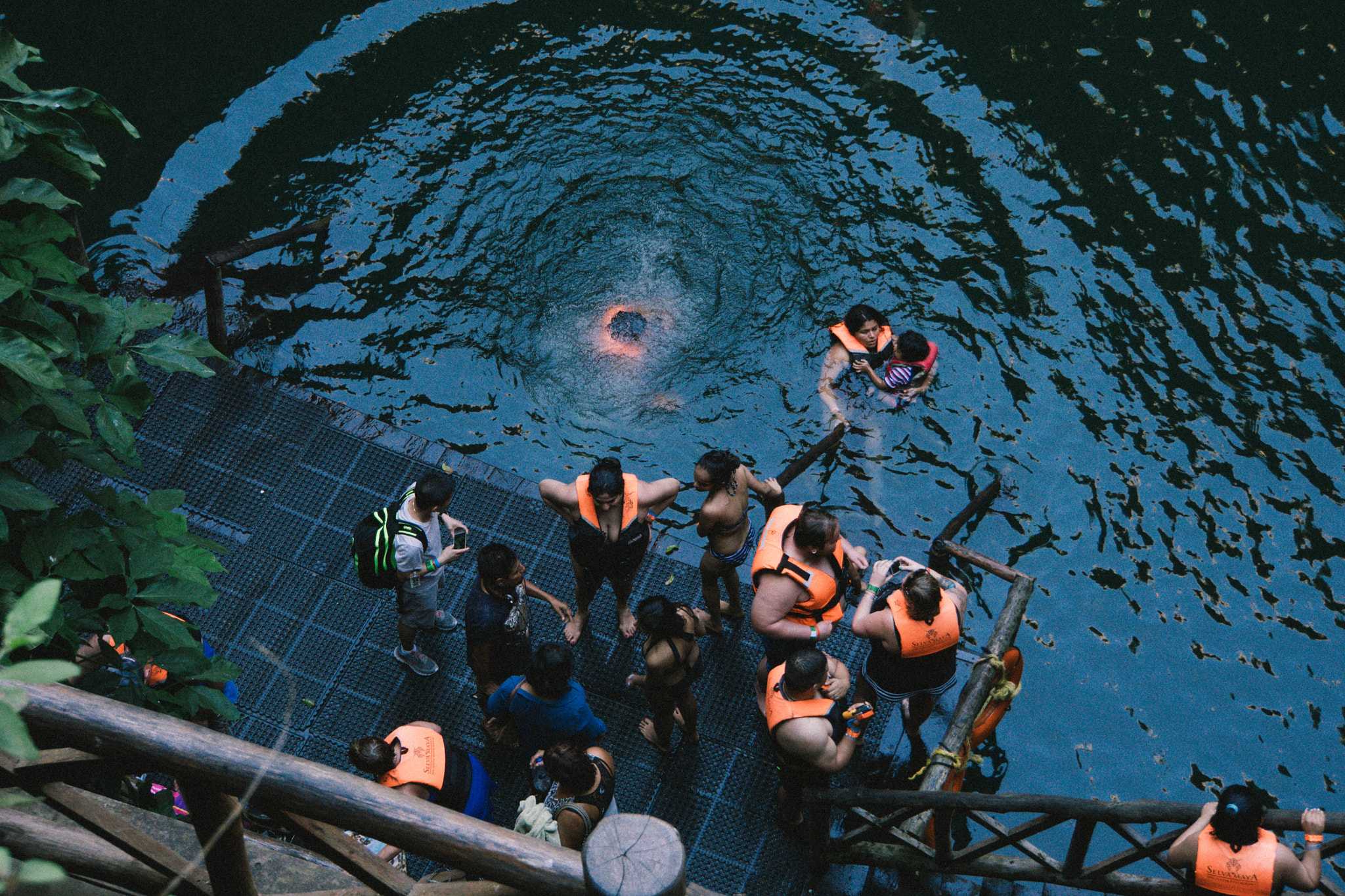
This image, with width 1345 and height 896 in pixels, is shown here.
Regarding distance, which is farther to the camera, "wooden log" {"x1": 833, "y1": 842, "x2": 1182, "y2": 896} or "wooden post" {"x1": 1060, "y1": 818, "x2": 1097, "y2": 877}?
"wooden log" {"x1": 833, "y1": 842, "x2": 1182, "y2": 896}

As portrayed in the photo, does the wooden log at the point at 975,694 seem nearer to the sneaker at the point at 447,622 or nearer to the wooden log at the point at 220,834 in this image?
the sneaker at the point at 447,622

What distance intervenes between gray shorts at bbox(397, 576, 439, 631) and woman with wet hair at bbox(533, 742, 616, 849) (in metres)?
1.78

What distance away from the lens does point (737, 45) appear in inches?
489

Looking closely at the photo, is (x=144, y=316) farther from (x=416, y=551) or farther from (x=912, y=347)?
(x=912, y=347)

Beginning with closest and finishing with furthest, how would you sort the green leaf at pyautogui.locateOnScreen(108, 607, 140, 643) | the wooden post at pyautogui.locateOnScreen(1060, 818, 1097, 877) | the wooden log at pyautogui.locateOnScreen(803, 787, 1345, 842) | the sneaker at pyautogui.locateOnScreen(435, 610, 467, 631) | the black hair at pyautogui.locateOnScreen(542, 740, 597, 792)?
the green leaf at pyautogui.locateOnScreen(108, 607, 140, 643)
the wooden log at pyautogui.locateOnScreen(803, 787, 1345, 842)
the wooden post at pyautogui.locateOnScreen(1060, 818, 1097, 877)
the black hair at pyautogui.locateOnScreen(542, 740, 597, 792)
the sneaker at pyautogui.locateOnScreen(435, 610, 467, 631)

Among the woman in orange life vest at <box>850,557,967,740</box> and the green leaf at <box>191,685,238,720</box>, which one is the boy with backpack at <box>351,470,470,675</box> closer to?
the green leaf at <box>191,685,238,720</box>

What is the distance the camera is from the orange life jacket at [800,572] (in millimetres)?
6637

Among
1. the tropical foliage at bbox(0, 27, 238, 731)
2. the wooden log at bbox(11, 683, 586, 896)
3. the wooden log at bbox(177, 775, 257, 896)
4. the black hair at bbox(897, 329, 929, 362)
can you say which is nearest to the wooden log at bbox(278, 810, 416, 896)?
the wooden log at bbox(177, 775, 257, 896)

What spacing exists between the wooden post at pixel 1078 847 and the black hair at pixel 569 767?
2.74 meters

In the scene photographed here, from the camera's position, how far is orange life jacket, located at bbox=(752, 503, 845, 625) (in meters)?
6.64

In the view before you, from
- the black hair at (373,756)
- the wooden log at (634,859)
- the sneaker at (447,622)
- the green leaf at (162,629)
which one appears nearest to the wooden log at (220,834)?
the green leaf at (162,629)

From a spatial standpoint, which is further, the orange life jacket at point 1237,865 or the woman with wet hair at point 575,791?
the woman with wet hair at point 575,791

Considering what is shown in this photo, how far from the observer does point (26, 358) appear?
3.41 m

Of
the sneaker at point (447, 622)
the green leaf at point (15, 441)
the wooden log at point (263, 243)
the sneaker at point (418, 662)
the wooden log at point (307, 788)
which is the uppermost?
the wooden log at point (263, 243)
